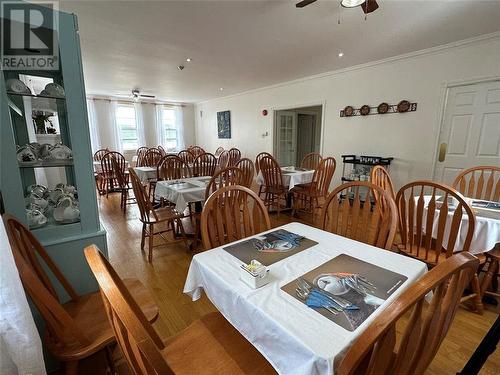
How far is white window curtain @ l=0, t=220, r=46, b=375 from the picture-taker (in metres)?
0.68

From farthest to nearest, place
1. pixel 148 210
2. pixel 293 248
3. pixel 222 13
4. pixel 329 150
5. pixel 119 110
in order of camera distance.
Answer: pixel 119 110
pixel 329 150
pixel 148 210
pixel 222 13
pixel 293 248

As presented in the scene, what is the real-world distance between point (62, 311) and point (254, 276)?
72 centimetres

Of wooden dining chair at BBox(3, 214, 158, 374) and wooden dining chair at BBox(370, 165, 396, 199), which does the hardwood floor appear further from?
wooden dining chair at BBox(370, 165, 396, 199)

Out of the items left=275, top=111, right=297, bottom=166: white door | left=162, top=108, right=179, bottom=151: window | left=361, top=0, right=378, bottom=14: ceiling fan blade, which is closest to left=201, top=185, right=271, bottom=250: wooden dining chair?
left=361, top=0, right=378, bottom=14: ceiling fan blade

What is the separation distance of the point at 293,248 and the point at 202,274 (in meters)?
0.44

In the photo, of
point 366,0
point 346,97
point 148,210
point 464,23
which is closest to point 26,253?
point 148,210

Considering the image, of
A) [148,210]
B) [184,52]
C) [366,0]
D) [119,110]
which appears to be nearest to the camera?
[366,0]

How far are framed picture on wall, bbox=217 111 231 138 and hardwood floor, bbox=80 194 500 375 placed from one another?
4.64 metres

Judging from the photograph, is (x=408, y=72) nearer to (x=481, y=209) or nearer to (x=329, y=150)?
(x=329, y=150)

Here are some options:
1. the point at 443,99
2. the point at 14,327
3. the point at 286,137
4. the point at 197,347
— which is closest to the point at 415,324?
the point at 197,347

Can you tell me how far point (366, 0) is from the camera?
183 centimetres

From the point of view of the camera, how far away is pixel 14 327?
70 cm

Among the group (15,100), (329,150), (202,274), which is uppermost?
(15,100)

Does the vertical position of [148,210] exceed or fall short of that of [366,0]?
it falls short
